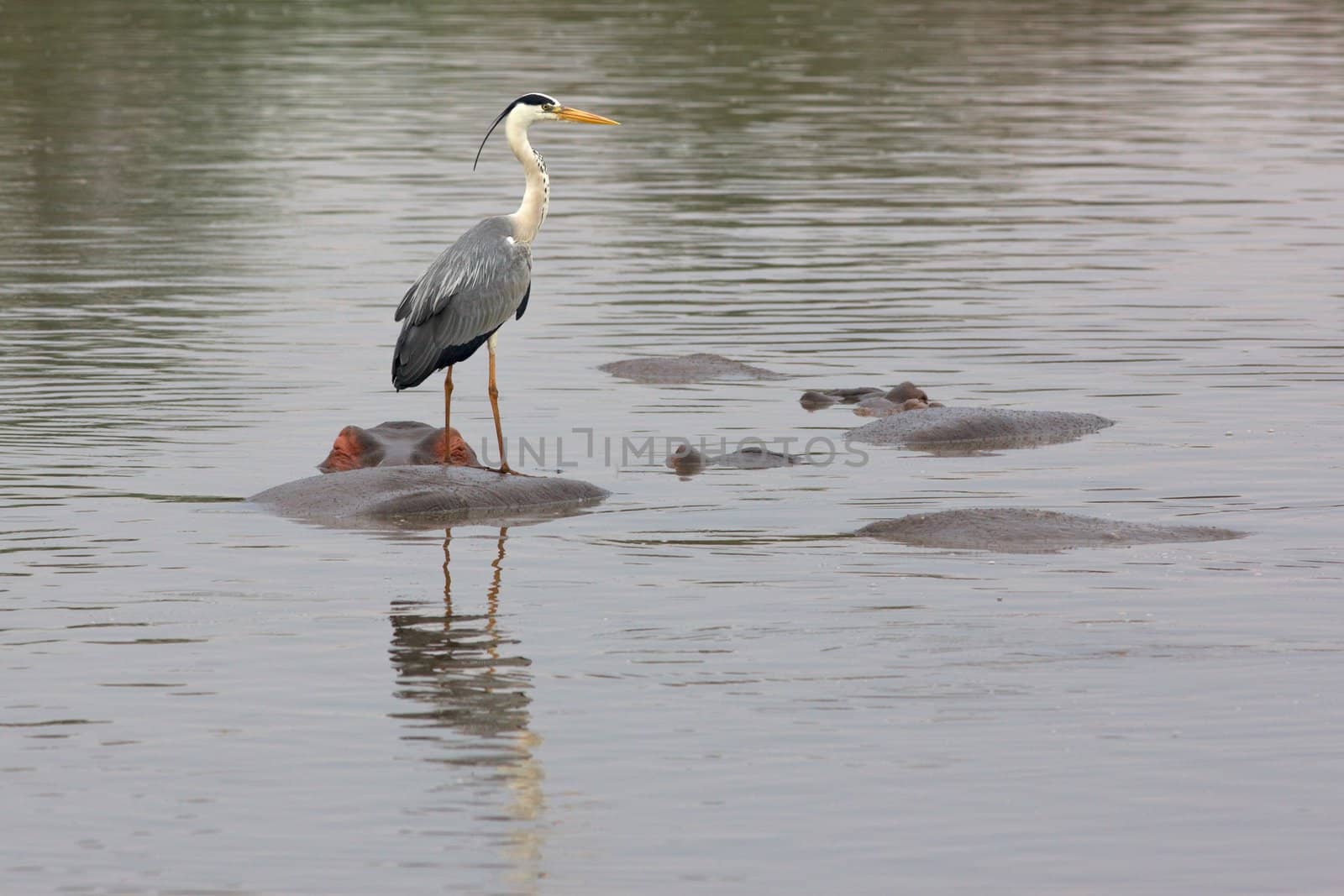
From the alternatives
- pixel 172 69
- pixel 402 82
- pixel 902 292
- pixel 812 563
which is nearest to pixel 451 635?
pixel 812 563

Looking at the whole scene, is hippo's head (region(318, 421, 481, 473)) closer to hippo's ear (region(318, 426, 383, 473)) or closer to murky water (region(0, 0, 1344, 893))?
hippo's ear (region(318, 426, 383, 473))

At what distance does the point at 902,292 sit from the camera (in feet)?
80.0

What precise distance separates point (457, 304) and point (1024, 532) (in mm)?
4202

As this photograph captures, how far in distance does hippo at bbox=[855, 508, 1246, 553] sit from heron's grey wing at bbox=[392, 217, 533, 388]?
3190 millimetres

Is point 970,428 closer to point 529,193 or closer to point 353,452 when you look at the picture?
point 529,193

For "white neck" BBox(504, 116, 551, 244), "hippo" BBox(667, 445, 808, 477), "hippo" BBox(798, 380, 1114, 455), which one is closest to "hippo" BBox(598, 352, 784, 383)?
"hippo" BBox(798, 380, 1114, 455)

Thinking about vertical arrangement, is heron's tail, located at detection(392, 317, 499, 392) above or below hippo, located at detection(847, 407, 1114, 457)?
above

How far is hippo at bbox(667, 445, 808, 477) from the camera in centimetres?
1584

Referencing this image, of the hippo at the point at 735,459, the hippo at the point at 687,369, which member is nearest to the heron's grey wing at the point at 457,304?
the hippo at the point at 735,459

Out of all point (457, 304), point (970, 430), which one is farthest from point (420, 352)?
point (970, 430)

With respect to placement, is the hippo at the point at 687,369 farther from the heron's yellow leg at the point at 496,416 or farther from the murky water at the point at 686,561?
the heron's yellow leg at the point at 496,416

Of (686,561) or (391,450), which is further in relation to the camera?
(391,450)

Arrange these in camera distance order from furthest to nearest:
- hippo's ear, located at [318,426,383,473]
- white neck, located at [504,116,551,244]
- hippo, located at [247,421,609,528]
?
white neck, located at [504,116,551,244] < hippo's ear, located at [318,426,383,473] < hippo, located at [247,421,609,528]

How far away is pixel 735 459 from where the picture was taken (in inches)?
634
